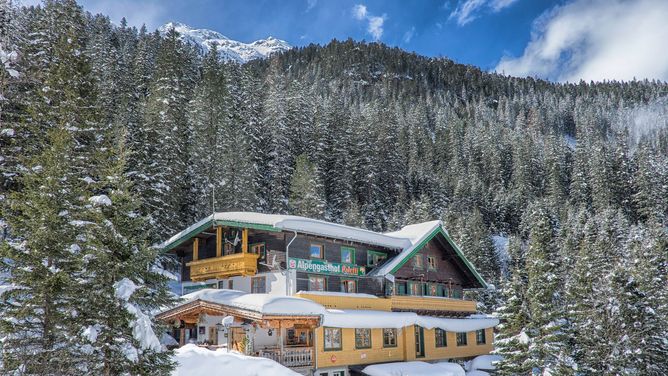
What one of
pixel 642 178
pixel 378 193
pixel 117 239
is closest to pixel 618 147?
pixel 642 178

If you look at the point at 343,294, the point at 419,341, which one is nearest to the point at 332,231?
the point at 343,294

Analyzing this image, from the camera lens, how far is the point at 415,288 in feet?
123

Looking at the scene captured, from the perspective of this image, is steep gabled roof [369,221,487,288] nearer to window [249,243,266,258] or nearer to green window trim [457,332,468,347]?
green window trim [457,332,468,347]

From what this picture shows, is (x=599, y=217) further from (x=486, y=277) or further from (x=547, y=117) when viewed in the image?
(x=547, y=117)

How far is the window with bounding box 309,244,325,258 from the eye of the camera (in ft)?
101

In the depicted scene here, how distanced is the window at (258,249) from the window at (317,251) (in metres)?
2.90

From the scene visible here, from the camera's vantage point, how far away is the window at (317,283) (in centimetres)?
3037

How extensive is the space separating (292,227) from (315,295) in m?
4.06

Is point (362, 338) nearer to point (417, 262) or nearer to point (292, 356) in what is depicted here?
point (292, 356)

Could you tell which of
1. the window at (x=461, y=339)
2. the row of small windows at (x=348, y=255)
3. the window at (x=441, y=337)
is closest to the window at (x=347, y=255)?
the row of small windows at (x=348, y=255)

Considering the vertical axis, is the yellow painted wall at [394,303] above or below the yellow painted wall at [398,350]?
above

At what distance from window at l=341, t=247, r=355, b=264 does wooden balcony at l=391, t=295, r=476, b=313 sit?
3616 millimetres

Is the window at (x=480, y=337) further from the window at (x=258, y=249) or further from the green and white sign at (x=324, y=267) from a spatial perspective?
the window at (x=258, y=249)

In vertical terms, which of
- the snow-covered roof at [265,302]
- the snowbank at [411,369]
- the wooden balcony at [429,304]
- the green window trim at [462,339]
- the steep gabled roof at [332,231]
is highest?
the steep gabled roof at [332,231]
